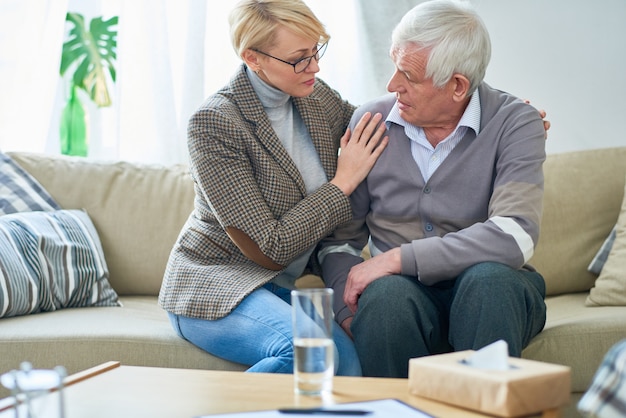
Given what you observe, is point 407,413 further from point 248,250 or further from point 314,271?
point 314,271

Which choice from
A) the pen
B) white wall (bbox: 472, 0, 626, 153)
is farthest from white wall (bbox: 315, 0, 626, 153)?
the pen

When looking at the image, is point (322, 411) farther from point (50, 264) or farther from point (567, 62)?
point (567, 62)

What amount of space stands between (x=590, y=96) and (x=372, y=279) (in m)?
1.49

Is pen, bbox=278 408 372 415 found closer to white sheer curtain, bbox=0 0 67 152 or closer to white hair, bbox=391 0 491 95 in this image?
white hair, bbox=391 0 491 95

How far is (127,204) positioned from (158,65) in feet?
2.31

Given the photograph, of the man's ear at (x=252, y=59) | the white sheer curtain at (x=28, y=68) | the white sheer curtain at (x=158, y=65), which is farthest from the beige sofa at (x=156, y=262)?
the man's ear at (x=252, y=59)

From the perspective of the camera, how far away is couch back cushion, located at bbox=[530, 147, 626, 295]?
2.36 m

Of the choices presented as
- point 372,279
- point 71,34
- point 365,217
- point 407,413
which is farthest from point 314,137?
point 71,34

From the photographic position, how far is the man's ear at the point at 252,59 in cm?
200

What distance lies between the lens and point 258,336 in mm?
1787

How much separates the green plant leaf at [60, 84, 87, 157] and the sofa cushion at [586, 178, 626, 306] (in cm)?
200

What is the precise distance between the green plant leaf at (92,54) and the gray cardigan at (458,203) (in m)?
1.49

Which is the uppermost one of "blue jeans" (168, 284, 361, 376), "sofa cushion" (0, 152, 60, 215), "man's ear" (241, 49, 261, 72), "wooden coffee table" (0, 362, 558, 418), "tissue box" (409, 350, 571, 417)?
"man's ear" (241, 49, 261, 72)

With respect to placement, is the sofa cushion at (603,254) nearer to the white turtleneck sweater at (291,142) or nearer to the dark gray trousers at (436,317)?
the dark gray trousers at (436,317)
